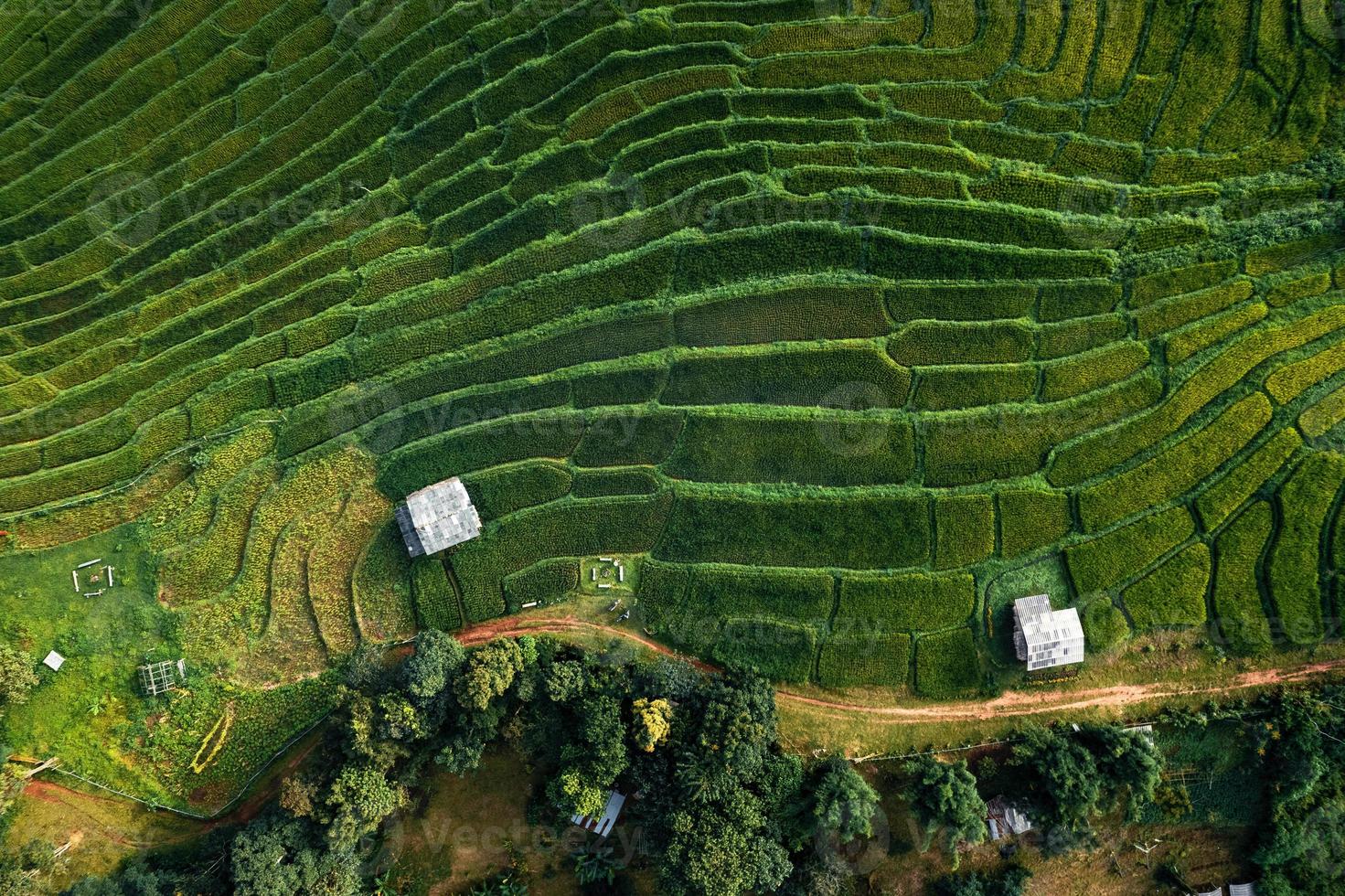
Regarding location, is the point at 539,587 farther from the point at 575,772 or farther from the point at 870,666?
the point at 870,666

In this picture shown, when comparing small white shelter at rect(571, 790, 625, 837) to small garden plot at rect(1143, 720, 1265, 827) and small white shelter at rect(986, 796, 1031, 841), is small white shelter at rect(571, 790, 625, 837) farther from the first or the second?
small garden plot at rect(1143, 720, 1265, 827)

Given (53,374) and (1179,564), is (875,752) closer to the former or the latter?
(1179,564)

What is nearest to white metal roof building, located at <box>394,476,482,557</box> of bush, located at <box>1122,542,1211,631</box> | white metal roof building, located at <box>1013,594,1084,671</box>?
white metal roof building, located at <box>1013,594,1084,671</box>

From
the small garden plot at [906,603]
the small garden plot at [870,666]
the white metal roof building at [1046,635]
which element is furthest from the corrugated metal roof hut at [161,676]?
the white metal roof building at [1046,635]

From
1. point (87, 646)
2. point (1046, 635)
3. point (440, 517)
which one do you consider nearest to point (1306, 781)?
point (1046, 635)

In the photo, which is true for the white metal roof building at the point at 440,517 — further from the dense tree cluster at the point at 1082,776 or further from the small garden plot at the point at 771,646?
the dense tree cluster at the point at 1082,776
